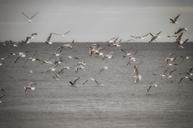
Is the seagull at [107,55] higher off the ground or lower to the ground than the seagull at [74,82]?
higher

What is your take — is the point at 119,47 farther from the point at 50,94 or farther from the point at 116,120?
the point at 116,120

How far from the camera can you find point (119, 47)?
592 cm

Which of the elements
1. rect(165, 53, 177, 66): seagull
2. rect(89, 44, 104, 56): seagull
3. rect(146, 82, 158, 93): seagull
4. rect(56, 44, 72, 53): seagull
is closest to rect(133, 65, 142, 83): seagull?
rect(146, 82, 158, 93): seagull

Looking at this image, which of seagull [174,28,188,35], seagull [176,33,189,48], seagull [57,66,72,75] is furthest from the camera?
seagull [174,28,188,35]

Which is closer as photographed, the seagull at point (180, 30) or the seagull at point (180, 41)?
the seagull at point (180, 41)

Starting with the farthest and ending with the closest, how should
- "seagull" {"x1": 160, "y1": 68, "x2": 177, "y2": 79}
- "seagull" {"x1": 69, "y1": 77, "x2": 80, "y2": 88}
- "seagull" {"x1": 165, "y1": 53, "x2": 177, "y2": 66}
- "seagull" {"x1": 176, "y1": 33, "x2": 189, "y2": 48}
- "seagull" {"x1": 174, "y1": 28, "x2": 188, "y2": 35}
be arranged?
"seagull" {"x1": 174, "y1": 28, "x2": 188, "y2": 35} → "seagull" {"x1": 176, "y1": 33, "x2": 189, "y2": 48} → "seagull" {"x1": 165, "y1": 53, "x2": 177, "y2": 66} → "seagull" {"x1": 160, "y1": 68, "x2": 177, "y2": 79} → "seagull" {"x1": 69, "y1": 77, "x2": 80, "y2": 88}

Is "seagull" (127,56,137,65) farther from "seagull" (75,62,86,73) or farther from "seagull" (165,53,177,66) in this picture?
"seagull" (75,62,86,73)

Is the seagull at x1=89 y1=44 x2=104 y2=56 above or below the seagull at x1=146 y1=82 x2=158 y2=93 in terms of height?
A: above

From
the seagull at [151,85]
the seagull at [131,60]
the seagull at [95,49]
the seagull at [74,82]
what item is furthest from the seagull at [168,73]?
the seagull at [95,49]

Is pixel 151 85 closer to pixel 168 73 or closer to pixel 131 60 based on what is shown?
pixel 168 73

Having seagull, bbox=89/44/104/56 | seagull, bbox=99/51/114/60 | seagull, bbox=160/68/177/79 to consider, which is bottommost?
seagull, bbox=160/68/177/79

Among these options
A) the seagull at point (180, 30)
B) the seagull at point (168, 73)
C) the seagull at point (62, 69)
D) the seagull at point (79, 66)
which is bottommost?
the seagull at point (168, 73)

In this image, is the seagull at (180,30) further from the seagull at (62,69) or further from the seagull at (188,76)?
the seagull at (62,69)

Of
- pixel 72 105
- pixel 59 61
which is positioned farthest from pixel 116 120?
pixel 59 61
